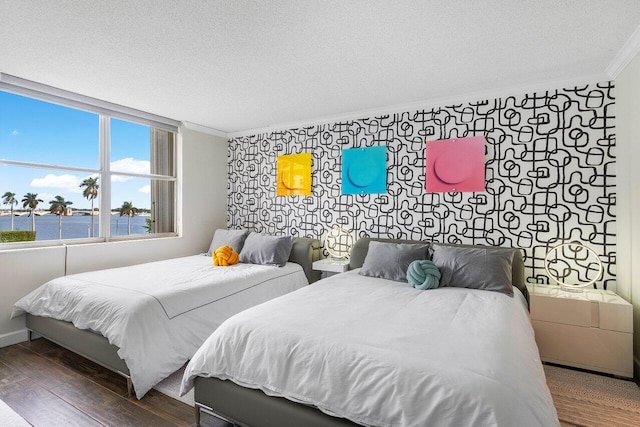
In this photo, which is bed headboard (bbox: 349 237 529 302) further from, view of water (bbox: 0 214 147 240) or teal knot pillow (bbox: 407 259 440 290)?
view of water (bbox: 0 214 147 240)

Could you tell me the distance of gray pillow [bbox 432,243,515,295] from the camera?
8.79 ft

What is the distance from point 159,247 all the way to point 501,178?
13.1 feet

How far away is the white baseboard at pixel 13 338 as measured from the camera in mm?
2924

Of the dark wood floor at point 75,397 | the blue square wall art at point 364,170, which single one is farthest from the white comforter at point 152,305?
the blue square wall art at point 364,170

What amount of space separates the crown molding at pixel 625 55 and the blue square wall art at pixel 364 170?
2041 millimetres

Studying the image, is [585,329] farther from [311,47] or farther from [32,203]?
[32,203]

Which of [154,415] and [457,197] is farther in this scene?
[457,197]

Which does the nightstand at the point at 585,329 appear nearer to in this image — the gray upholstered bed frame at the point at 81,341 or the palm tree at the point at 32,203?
the gray upholstered bed frame at the point at 81,341

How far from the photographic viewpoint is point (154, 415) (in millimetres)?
2002

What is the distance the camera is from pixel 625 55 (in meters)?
2.45

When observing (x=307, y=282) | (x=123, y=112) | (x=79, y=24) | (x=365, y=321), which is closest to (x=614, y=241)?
(x=365, y=321)

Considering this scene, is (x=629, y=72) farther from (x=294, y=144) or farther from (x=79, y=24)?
(x=79, y=24)

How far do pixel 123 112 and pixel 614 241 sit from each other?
511 cm

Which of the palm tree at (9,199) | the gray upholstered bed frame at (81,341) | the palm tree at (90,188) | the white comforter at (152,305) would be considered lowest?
the gray upholstered bed frame at (81,341)
